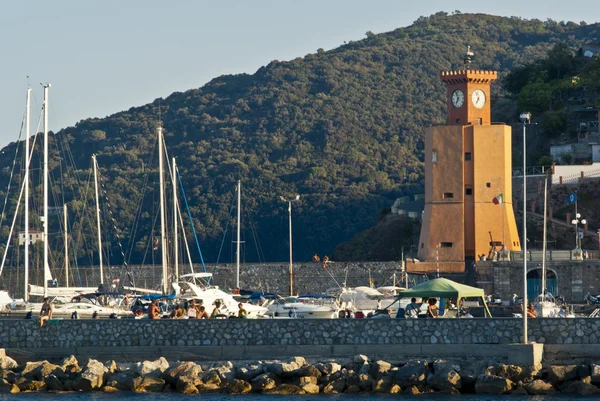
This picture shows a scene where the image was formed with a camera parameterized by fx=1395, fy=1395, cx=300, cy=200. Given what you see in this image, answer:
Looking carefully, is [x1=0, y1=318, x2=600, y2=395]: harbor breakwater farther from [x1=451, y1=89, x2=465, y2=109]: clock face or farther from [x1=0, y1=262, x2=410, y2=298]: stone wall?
[x1=451, y1=89, x2=465, y2=109]: clock face

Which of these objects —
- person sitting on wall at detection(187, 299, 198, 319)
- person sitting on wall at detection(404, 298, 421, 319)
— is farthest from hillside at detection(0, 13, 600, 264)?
person sitting on wall at detection(404, 298, 421, 319)

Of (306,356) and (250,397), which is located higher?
(306,356)

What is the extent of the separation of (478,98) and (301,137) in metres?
55.8

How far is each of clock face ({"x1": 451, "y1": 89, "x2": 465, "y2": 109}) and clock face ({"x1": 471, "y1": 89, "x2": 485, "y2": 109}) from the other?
0.46 metres

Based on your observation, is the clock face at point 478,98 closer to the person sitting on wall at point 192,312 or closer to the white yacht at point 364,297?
the white yacht at point 364,297

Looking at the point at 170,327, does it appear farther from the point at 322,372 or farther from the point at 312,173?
the point at 312,173

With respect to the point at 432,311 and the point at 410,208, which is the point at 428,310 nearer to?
the point at 432,311

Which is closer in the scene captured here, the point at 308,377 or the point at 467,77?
the point at 308,377

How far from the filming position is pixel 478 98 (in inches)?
2474

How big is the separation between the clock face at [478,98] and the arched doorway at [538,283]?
363 inches

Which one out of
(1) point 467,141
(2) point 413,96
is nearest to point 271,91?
(2) point 413,96

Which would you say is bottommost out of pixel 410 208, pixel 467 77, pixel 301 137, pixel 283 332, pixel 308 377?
pixel 308 377

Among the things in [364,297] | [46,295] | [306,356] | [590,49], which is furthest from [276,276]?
[590,49]

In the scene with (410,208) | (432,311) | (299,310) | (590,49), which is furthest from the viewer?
(590,49)
